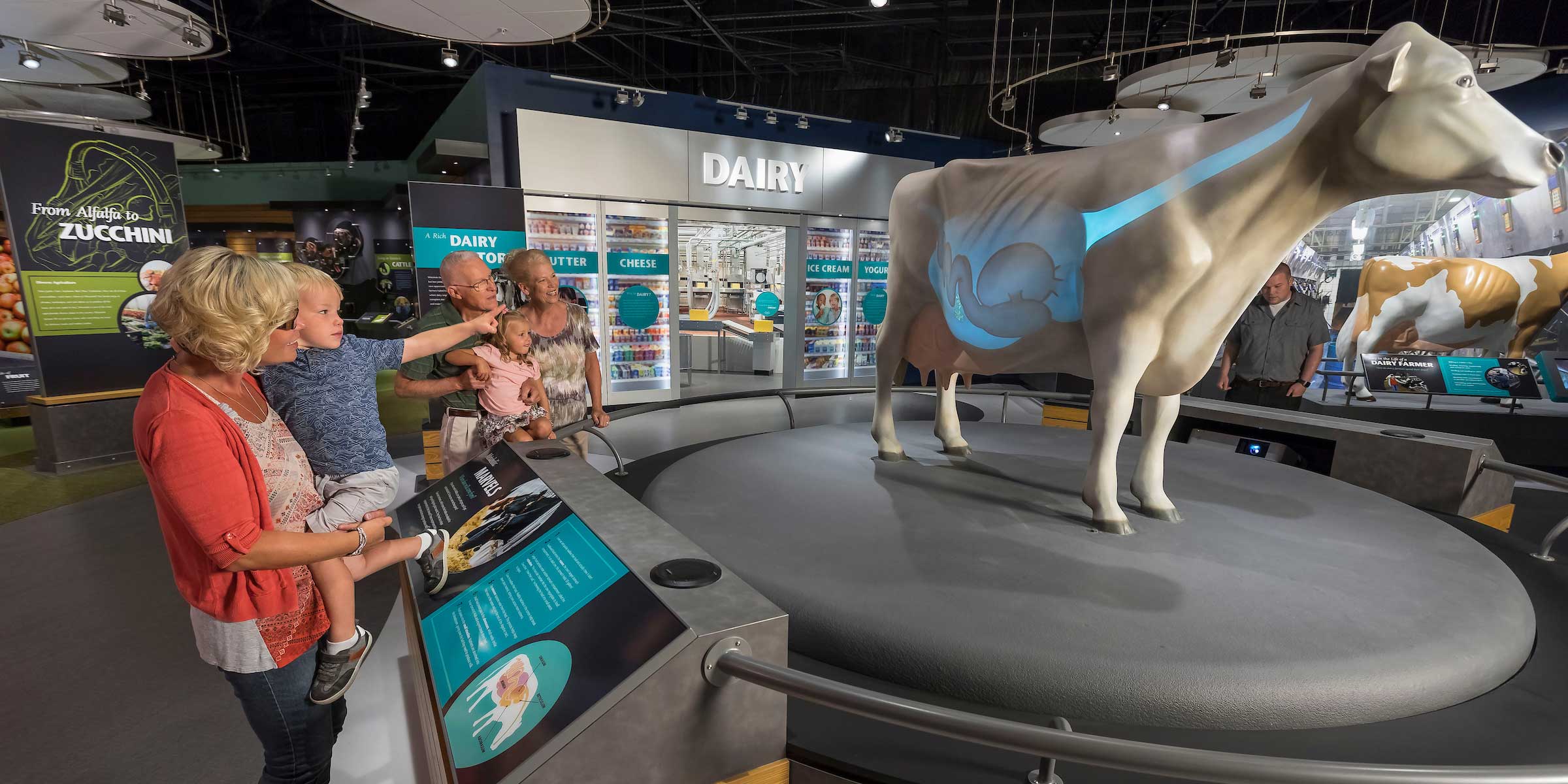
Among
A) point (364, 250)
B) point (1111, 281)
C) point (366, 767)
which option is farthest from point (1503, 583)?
point (364, 250)

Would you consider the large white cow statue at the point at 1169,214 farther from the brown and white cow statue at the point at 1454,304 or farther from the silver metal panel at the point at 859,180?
the silver metal panel at the point at 859,180

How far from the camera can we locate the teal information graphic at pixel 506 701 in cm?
111

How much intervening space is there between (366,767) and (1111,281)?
2.94 metres

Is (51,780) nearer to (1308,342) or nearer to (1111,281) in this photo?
(1111,281)

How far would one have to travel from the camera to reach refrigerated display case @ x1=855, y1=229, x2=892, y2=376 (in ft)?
31.7

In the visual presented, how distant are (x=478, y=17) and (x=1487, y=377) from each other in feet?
26.9

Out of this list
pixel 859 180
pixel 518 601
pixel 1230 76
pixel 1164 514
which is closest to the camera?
pixel 518 601

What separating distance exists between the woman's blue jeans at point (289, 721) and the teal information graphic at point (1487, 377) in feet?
24.0

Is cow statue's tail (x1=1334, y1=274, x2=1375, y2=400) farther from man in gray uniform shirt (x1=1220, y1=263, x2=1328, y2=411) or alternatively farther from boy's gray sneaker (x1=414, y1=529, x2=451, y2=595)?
boy's gray sneaker (x1=414, y1=529, x2=451, y2=595)

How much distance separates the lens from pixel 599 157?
7430mm

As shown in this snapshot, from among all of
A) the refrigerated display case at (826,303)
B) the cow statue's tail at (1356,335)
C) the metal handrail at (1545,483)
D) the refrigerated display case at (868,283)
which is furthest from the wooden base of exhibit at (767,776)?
the refrigerated display case at (868,283)

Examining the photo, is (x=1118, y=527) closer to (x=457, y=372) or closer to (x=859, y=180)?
(x=457, y=372)

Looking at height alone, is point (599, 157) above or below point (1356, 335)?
above

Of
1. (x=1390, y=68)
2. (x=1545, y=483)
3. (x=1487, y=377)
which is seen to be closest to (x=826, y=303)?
(x=1487, y=377)
